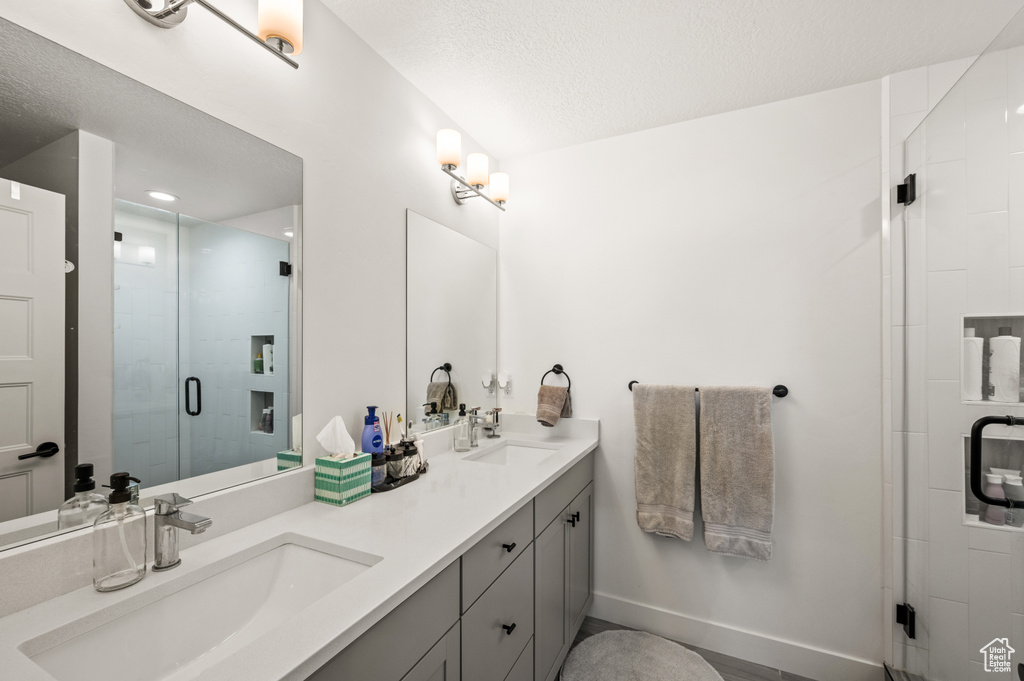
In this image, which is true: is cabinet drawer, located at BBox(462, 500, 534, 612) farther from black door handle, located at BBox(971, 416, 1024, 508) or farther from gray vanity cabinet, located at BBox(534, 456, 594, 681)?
black door handle, located at BBox(971, 416, 1024, 508)

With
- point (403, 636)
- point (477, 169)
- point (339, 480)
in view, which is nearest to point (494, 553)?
point (403, 636)

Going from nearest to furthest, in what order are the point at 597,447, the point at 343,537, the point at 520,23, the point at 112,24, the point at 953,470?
the point at 112,24 → the point at 343,537 → the point at 953,470 → the point at 520,23 → the point at 597,447

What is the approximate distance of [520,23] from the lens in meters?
1.44

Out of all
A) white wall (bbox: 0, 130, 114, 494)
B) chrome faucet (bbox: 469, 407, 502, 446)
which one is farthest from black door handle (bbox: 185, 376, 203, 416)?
chrome faucet (bbox: 469, 407, 502, 446)

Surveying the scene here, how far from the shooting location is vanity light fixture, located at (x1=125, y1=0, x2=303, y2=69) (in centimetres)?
93

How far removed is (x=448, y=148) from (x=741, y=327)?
1.47 m

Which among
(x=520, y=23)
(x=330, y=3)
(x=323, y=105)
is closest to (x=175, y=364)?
(x=323, y=105)

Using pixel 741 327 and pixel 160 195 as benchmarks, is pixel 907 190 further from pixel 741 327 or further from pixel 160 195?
pixel 160 195

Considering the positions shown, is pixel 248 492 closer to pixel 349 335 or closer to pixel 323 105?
pixel 349 335

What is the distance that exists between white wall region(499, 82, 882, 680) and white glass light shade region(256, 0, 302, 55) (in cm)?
147

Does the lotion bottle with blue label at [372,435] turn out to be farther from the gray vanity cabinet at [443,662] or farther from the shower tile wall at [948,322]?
the shower tile wall at [948,322]

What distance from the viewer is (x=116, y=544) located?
0.85 metres

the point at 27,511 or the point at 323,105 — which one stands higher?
the point at 323,105

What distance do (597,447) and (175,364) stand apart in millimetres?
1759
